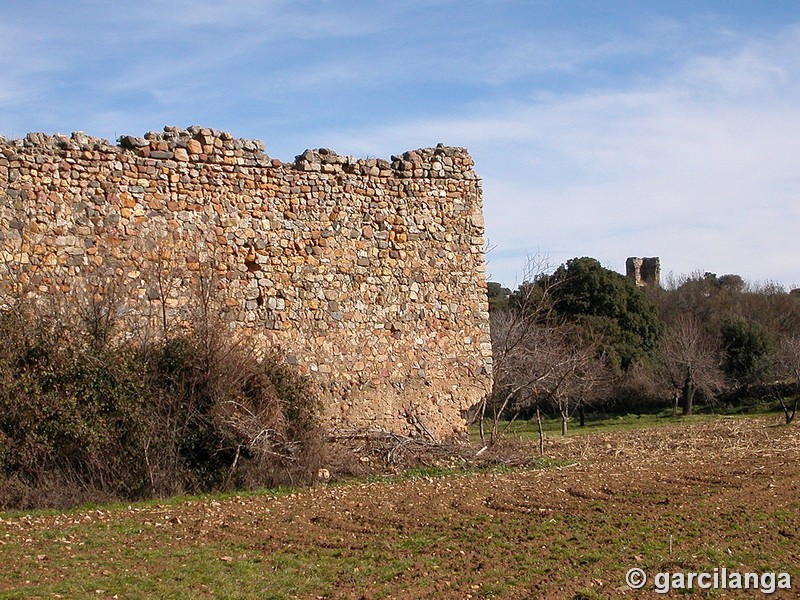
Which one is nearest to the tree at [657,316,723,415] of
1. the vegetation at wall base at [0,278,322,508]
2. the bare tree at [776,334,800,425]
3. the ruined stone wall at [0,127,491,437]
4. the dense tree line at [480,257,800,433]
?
the dense tree line at [480,257,800,433]

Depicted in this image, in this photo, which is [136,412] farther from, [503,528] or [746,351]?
[746,351]

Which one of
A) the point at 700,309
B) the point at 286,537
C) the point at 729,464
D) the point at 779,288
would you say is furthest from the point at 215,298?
the point at 779,288

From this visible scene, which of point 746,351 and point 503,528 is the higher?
point 746,351

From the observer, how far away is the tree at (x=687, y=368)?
37875 mm

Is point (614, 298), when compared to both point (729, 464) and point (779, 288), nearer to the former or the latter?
point (729, 464)

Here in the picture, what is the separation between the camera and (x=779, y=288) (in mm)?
70375

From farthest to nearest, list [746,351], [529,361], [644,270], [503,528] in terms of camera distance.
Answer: [644,270], [746,351], [529,361], [503,528]

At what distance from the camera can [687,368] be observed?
38.2m

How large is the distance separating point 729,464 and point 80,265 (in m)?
10.8

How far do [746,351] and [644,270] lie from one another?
31.7 m

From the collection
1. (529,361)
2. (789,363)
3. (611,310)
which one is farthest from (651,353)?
(529,361)

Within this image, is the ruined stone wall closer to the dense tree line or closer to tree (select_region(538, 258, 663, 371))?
the dense tree line

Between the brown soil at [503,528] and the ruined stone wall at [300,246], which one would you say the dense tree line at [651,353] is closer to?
the ruined stone wall at [300,246]

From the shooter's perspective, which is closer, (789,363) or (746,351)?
(789,363)
